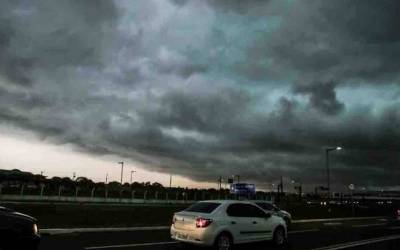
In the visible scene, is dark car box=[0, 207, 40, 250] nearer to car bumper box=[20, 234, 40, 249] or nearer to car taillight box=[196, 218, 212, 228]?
car bumper box=[20, 234, 40, 249]

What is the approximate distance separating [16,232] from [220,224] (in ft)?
22.5

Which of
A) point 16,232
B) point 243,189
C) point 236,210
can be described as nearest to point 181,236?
point 236,210

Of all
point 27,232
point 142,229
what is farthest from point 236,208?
point 142,229

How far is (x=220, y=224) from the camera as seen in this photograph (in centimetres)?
1580

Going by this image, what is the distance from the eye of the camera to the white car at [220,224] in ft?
50.8

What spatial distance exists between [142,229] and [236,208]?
10132mm

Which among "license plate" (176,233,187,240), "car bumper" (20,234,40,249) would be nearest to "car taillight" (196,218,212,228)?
"license plate" (176,233,187,240)

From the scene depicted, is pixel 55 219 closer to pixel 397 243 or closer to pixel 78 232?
pixel 78 232

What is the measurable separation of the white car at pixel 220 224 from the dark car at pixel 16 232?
5.63m

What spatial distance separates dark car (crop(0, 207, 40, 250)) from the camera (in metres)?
10.5

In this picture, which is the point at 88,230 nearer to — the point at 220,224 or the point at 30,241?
the point at 220,224

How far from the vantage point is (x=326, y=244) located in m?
19.6

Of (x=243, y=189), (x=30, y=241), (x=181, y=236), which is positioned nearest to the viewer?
(x=30, y=241)

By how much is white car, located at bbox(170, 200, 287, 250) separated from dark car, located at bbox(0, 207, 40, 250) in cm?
563
